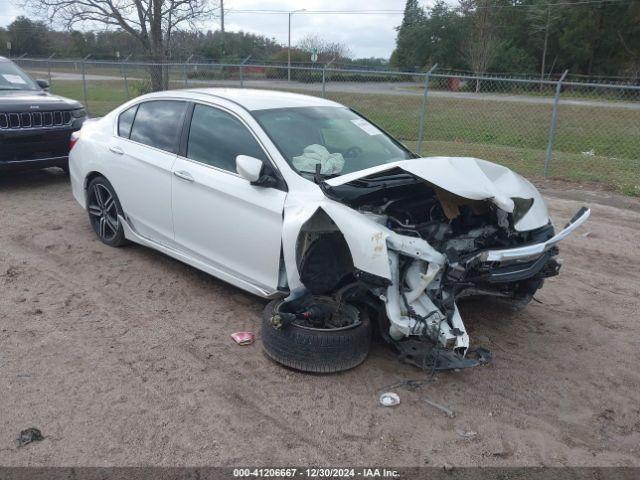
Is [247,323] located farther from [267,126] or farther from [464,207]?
[464,207]

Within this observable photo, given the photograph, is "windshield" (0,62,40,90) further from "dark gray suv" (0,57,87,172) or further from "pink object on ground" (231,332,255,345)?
"pink object on ground" (231,332,255,345)

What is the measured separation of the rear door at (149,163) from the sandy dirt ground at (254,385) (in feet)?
1.75

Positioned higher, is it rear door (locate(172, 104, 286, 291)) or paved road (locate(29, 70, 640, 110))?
paved road (locate(29, 70, 640, 110))

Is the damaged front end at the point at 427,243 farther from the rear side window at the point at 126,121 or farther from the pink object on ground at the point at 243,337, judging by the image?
the rear side window at the point at 126,121

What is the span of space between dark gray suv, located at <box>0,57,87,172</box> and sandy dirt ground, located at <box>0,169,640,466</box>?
3094 millimetres

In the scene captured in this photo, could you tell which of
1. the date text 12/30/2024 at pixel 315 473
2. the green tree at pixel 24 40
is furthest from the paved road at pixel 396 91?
the green tree at pixel 24 40

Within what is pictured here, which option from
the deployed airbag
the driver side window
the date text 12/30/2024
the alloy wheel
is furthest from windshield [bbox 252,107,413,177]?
the alloy wheel

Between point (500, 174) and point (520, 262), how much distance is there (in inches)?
28.1

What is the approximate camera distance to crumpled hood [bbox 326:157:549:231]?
11.3 ft

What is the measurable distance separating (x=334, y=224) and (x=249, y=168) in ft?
2.45

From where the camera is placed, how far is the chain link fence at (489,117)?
36.1ft

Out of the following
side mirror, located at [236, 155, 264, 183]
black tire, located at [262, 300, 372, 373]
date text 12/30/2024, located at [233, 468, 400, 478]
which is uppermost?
side mirror, located at [236, 155, 264, 183]

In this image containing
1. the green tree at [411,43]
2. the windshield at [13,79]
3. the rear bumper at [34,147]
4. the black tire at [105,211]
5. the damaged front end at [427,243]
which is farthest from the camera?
the green tree at [411,43]

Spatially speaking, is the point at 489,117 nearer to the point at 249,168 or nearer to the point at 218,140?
the point at 218,140
